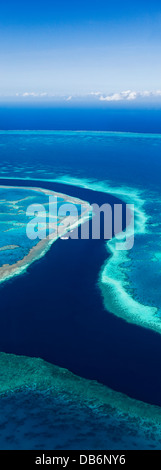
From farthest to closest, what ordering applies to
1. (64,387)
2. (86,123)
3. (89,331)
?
1. (86,123)
2. (89,331)
3. (64,387)

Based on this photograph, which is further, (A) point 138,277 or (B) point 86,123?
(B) point 86,123

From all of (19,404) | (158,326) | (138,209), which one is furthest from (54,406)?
(138,209)

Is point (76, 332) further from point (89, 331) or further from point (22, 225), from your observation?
point (22, 225)

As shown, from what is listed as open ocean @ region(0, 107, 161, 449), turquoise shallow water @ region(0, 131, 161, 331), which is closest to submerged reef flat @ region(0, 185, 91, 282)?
open ocean @ region(0, 107, 161, 449)

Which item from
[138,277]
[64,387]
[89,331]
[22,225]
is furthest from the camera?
[22,225]

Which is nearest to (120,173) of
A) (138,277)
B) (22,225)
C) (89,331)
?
(22,225)

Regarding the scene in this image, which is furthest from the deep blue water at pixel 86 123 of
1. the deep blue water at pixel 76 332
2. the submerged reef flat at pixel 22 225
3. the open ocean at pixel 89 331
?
the deep blue water at pixel 76 332
